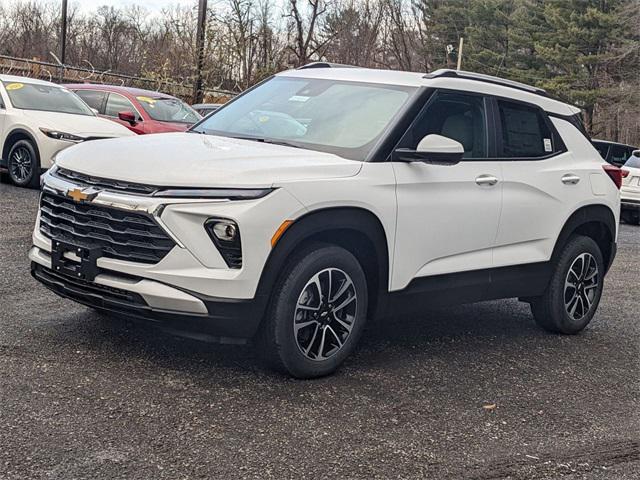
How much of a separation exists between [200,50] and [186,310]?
24957mm

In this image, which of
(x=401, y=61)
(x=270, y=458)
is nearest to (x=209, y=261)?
(x=270, y=458)

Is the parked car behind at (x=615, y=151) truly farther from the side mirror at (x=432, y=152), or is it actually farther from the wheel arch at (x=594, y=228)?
the side mirror at (x=432, y=152)

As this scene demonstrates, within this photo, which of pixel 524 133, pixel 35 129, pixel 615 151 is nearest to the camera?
pixel 524 133

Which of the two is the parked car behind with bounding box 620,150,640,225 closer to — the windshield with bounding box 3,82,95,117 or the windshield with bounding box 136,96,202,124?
the windshield with bounding box 136,96,202,124

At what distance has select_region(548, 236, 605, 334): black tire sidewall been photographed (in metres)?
6.14

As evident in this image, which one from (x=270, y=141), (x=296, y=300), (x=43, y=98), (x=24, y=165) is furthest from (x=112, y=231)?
(x=43, y=98)

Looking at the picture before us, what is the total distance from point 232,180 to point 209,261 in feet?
1.36

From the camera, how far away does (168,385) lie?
4277mm

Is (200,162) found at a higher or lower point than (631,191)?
higher

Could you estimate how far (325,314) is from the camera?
461cm

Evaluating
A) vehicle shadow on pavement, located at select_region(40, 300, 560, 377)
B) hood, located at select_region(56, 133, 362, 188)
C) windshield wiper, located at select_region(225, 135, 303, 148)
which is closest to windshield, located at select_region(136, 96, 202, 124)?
vehicle shadow on pavement, located at select_region(40, 300, 560, 377)

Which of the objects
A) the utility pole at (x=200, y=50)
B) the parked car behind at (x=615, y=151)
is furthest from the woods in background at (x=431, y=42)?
the parked car behind at (x=615, y=151)

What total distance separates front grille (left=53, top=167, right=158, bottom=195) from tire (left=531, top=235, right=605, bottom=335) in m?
3.17

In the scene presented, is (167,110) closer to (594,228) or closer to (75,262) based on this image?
(594,228)
